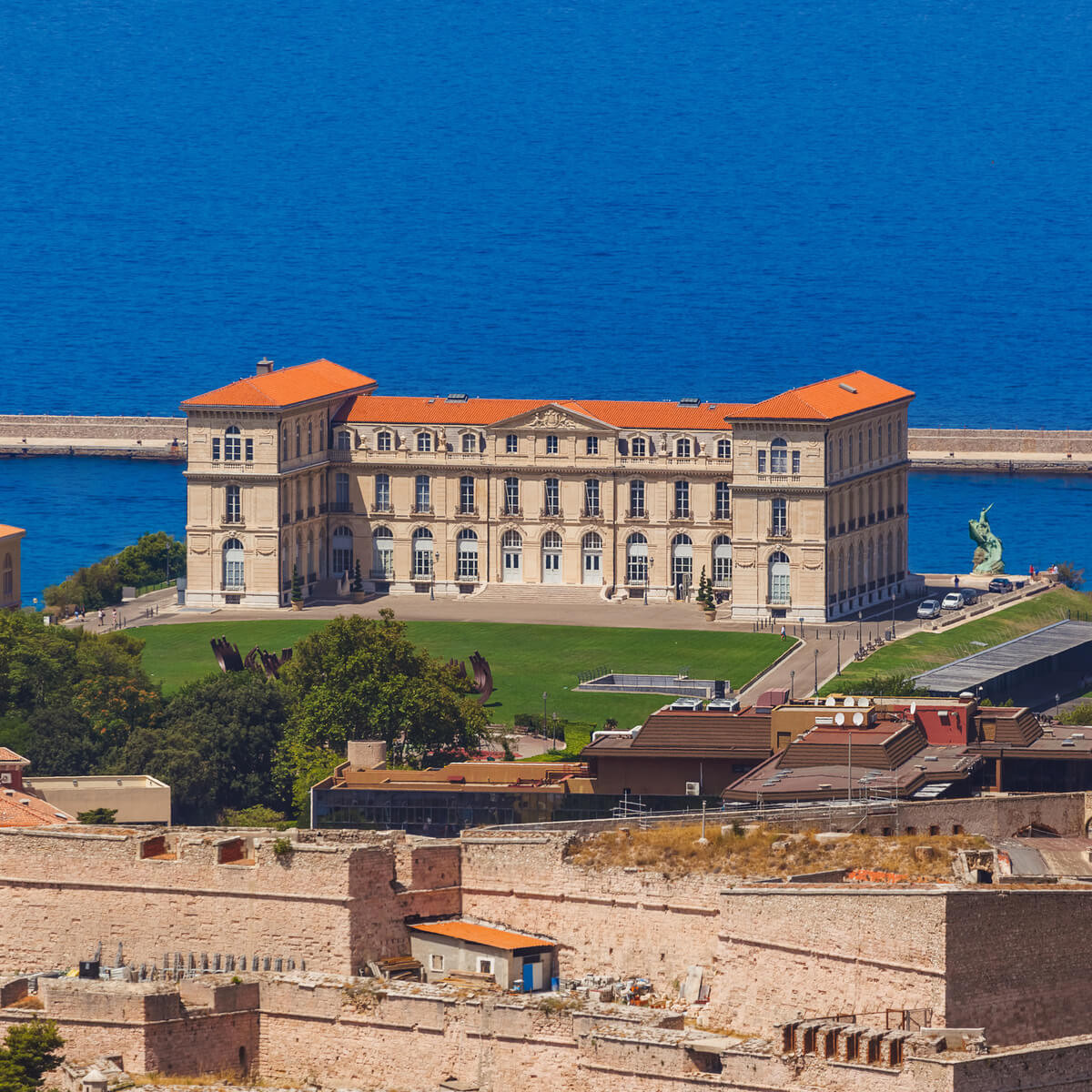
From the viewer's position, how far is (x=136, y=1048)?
252 feet

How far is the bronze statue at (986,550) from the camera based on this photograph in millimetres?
177875

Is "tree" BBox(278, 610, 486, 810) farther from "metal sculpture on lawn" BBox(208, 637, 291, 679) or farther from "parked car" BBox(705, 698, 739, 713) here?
"metal sculpture on lawn" BBox(208, 637, 291, 679)

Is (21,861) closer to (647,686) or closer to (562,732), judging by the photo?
(562,732)

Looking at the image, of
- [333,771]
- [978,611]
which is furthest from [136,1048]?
[978,611]

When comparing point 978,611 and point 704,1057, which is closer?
point 704,1057

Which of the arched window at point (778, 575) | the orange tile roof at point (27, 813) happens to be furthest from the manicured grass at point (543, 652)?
the orange tile roof at point (27, 813)

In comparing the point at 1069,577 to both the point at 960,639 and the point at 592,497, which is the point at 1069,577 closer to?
the point at 592,497

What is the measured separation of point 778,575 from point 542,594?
1091 centimetres

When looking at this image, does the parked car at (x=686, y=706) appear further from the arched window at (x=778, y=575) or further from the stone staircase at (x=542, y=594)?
the stone staircase at (x=542, y=594)

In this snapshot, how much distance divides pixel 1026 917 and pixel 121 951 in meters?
21.1

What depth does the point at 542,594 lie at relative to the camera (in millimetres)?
163875

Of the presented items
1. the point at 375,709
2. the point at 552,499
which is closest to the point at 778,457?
the point at 552,499

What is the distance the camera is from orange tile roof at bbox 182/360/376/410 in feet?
538

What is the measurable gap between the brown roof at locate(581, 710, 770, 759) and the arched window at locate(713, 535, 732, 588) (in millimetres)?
63606
